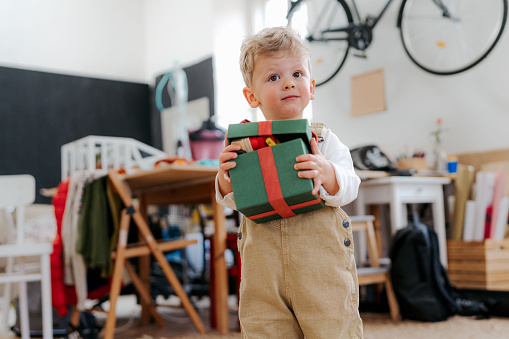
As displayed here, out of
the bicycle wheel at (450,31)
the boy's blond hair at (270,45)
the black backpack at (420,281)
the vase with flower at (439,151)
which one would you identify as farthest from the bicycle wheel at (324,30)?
the boy's blond hair at (270,45)

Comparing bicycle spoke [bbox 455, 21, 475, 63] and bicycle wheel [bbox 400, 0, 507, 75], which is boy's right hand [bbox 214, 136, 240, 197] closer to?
bicycle wheel [bbox 400, 0, 507, 75]

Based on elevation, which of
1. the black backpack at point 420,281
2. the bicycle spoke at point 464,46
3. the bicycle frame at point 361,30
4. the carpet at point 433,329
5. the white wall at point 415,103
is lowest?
the carpet at point 433,329

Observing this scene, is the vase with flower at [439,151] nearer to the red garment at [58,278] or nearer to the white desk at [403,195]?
the white desk at [403,195]

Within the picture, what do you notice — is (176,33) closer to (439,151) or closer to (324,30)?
(324,30)

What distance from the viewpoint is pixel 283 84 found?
37.9 inches

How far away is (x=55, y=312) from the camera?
2.49m

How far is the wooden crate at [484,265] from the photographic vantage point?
8.64 feet

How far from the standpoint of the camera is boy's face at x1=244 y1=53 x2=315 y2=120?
967mm

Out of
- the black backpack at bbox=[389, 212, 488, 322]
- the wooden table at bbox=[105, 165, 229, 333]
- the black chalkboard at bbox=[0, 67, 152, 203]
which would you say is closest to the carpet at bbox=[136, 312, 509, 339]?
the black backpack at bbox=[389, 212, 488, 322]

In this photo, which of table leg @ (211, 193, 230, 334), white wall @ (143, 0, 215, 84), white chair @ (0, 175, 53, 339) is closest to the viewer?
white chair @ (0, 175, 53, 339)

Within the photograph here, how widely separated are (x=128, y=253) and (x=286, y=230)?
4.74 feet

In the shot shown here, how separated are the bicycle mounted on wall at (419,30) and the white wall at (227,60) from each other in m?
0.09

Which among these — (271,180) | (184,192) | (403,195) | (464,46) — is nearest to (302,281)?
(271,180)

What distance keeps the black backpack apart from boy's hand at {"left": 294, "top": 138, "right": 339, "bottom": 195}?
66.0 inches
